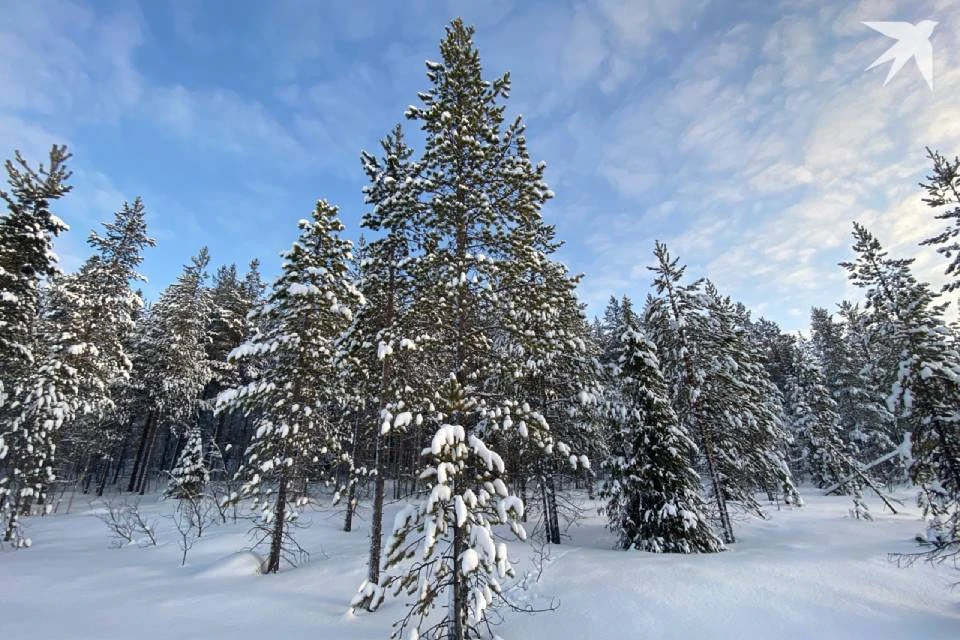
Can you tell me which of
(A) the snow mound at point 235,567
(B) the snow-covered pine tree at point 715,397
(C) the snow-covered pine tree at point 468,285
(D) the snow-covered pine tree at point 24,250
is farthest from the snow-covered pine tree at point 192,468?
(B) the snow-covered pine tree at point 715,397

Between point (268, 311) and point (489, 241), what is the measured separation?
8.27 metres

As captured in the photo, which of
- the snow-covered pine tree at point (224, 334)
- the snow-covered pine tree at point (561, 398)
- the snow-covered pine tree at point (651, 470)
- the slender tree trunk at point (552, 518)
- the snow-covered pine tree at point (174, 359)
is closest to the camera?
the snow-covered pine tree at point (651, 470)

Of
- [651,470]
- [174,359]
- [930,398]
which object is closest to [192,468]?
[174,359]

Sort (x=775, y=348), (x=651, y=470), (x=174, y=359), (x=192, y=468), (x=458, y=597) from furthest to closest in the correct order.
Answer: (x=775, y=348) → (x=174, y=359) → (x=192, y=468) → (x=651, y=470) → (x=458, y=597)

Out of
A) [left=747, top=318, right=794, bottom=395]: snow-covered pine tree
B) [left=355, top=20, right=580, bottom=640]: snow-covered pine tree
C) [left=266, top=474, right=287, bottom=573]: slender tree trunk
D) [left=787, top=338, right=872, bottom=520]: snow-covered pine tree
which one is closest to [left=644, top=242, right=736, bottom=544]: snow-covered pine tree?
[left=355, top=20, right=580, bottom=640]: snow-covered pine tree

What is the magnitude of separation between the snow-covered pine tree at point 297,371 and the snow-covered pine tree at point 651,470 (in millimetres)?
10330

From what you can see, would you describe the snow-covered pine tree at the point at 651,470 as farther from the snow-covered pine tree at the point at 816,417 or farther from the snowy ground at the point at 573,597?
the snow-covered pine tree at the point at 816,417

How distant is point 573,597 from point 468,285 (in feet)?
24.8

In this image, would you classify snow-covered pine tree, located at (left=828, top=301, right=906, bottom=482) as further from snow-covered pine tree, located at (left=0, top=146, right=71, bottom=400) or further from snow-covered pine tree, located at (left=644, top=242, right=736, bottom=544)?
snow-covered pine tree, located at (left=0, top=146, right=71, bottom=400)

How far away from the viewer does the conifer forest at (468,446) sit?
27.1ft

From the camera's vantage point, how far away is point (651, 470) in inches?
575

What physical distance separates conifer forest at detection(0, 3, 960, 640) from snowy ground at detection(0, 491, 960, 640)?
8 centimetres

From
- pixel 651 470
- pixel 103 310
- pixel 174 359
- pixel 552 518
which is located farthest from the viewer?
pixel 174 359

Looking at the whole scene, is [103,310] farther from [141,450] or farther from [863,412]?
[863,412]
